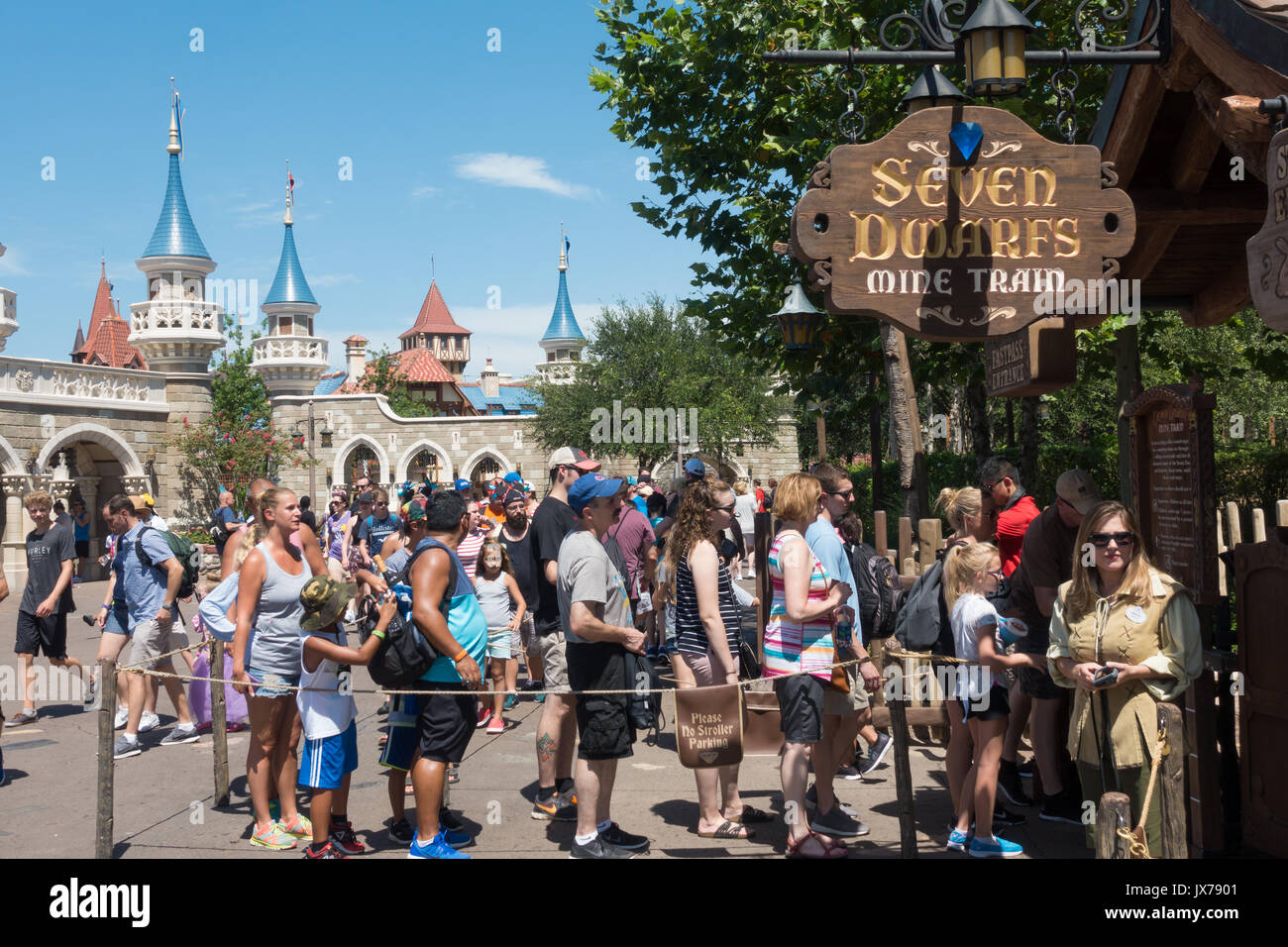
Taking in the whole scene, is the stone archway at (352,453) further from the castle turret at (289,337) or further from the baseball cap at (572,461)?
the baseball cap at (572,461)

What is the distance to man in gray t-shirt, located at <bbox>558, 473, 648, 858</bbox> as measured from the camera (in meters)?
4.94

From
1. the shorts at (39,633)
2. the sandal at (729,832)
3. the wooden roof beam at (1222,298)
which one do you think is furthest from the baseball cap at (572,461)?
the shorts at (39,633)

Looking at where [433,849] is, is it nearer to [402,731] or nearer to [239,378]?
[402,731]

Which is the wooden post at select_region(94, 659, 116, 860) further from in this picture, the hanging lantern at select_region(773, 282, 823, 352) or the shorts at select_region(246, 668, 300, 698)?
the hanging lantern at select_region(773, 282, 823, 352)

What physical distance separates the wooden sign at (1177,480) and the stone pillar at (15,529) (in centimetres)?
2293

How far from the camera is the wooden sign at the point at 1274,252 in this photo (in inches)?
127

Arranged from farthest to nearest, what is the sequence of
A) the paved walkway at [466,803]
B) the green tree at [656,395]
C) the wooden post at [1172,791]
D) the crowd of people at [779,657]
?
the green tree at [656,395], the paved walkway at [466,803], the crowd of people at [779,657], the wooden post at [1172,791]

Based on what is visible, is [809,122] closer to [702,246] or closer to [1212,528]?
A: [702,246]

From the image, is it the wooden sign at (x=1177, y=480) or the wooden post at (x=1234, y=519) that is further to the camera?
the wooden post at (x=1234, y=519)

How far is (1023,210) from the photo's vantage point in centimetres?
413

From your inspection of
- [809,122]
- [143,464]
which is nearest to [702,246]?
[809,122]

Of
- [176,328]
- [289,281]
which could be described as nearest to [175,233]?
[176,328]

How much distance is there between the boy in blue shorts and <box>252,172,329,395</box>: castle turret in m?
41.4

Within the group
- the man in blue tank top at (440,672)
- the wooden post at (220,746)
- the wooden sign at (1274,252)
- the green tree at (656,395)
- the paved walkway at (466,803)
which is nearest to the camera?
the wooden sign at (1274,252)
